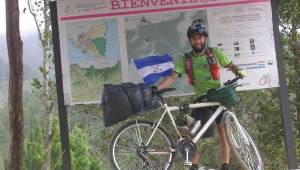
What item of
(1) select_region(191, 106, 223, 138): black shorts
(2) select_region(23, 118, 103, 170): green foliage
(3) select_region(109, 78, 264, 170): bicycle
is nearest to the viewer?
(3) select_region(109, 78, 264, 170): bicycle

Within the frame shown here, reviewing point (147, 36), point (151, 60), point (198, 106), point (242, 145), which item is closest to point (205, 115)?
point (198, 106)

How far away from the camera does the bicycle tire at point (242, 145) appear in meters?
5.03

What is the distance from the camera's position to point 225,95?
5.08m

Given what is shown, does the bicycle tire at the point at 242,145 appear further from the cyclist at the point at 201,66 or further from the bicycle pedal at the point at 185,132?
the bicycle pedal at the point at 185,132

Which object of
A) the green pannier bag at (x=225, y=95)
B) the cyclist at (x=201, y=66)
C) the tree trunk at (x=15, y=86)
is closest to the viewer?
the tree trunk at (x=15, y=86)

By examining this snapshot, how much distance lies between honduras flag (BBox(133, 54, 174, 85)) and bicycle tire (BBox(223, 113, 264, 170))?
1.01 m

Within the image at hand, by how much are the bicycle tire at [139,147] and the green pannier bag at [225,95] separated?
613mm

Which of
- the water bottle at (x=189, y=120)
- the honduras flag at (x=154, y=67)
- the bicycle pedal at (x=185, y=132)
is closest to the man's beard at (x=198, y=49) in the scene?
the honduras flag at (x=154, y=67)

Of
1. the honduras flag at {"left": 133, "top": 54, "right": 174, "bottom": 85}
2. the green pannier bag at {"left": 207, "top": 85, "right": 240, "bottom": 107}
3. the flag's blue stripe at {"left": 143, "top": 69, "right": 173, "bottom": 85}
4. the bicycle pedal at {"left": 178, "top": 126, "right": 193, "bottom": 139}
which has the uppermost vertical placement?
the honduras flag at {"left": 133, "top": 54, "right": 174, "bottom": 85}

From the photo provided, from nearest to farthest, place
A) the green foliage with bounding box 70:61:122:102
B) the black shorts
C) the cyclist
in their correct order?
1. the black shorts
2. the cyclist
3. the green foliage with bounding box 70:61:122:102

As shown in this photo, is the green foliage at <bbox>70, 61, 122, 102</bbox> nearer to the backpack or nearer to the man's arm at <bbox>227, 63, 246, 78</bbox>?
the backpack

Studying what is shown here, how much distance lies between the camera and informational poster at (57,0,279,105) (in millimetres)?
5773

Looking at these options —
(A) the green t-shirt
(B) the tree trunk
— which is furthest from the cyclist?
(B) the tree trunk

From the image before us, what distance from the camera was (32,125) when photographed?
8.26 m
